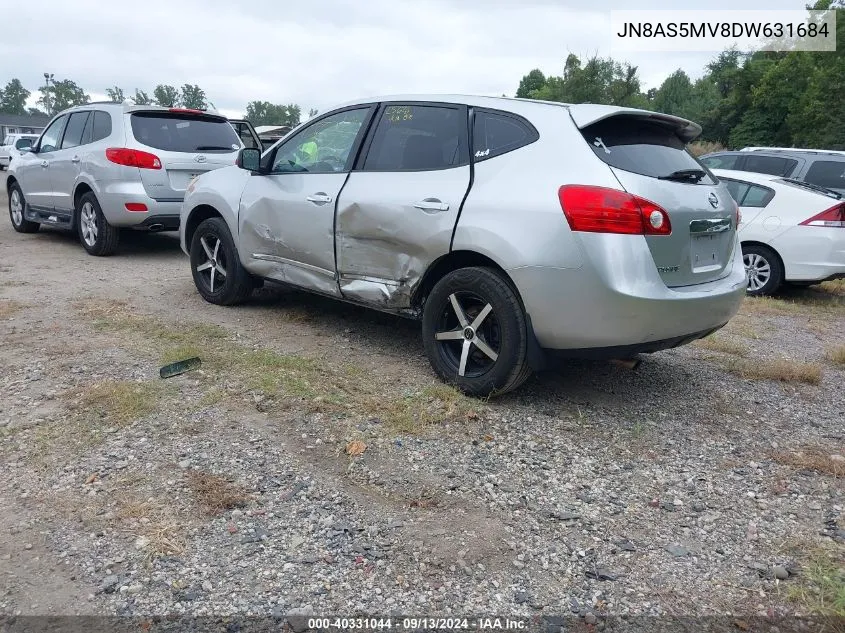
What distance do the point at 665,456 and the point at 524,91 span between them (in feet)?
337

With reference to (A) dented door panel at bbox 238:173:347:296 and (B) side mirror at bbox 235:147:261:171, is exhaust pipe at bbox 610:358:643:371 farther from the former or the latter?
(B) side mirror at bbox 235:147:261:171

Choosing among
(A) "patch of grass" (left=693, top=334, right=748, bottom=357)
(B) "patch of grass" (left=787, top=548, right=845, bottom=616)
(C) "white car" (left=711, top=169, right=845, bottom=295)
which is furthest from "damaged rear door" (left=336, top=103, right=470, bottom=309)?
(C) "white car" (left=711, top=169, right=845, bottom=295)

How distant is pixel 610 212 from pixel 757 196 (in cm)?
554

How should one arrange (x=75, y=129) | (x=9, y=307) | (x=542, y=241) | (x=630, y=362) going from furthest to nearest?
(x=75, y=129), (x=9, y=307), (x=630, y=362), (x=542, y=241)

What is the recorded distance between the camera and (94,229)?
8.25m

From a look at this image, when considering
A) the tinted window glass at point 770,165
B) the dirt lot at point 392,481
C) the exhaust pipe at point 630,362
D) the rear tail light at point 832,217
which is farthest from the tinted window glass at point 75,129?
the tinted window glass at point 770,165

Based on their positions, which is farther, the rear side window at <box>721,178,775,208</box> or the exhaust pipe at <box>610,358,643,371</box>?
the rear side window at <box>721,178,775,208</box>

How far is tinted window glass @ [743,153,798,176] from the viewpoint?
31.3 feet

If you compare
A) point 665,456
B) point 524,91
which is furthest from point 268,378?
point 524,91

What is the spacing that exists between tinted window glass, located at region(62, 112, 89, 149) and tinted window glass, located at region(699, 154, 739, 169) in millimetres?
8513

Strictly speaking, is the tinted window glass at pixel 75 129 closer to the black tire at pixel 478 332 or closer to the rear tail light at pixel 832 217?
the black tire at pixel 478 332

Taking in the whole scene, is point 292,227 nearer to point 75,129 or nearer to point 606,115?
point 606,115

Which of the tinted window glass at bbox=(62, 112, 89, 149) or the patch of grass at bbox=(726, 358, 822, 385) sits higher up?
the tinted window glass at bbox=(62, 112, 89, 149)

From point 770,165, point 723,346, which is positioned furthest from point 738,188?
point 723,346
